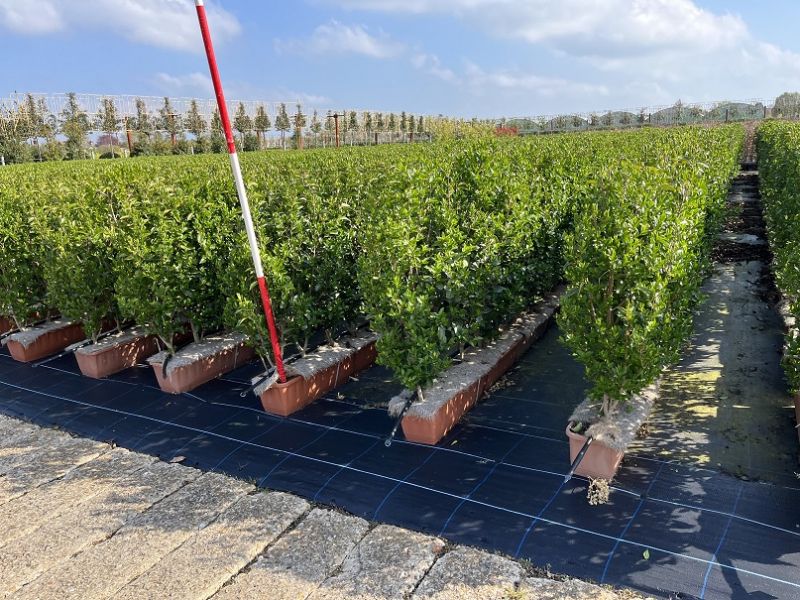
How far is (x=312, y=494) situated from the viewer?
4.83m

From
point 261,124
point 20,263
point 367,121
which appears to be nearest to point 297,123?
point 261,124

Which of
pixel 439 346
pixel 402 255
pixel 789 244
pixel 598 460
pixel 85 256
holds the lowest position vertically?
pixel 598 460

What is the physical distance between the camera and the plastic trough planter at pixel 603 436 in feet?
15.0

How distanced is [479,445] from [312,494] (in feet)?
5.16

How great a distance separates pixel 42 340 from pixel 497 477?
712 centimetres

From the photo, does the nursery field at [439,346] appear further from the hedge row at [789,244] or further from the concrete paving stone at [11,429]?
the concrete paving stone at [11,429]

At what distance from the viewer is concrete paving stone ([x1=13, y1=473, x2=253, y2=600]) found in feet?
13.0

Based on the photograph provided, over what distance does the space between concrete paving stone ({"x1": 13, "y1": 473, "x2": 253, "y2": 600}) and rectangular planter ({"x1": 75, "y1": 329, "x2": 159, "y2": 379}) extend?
336 cm

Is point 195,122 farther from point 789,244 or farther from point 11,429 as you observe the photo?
point 789,244

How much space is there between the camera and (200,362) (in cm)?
716

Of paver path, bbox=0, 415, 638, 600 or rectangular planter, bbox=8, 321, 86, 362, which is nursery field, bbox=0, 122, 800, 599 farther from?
paver path, bbox=0, 415, 638, 600

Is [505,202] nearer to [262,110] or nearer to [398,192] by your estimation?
[398,192]

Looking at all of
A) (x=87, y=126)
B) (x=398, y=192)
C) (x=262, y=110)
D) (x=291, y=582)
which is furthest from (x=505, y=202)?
(x=262, y=110)

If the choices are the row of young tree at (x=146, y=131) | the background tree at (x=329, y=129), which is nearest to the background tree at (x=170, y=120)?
the row of young tree at (x=146, y=131)
